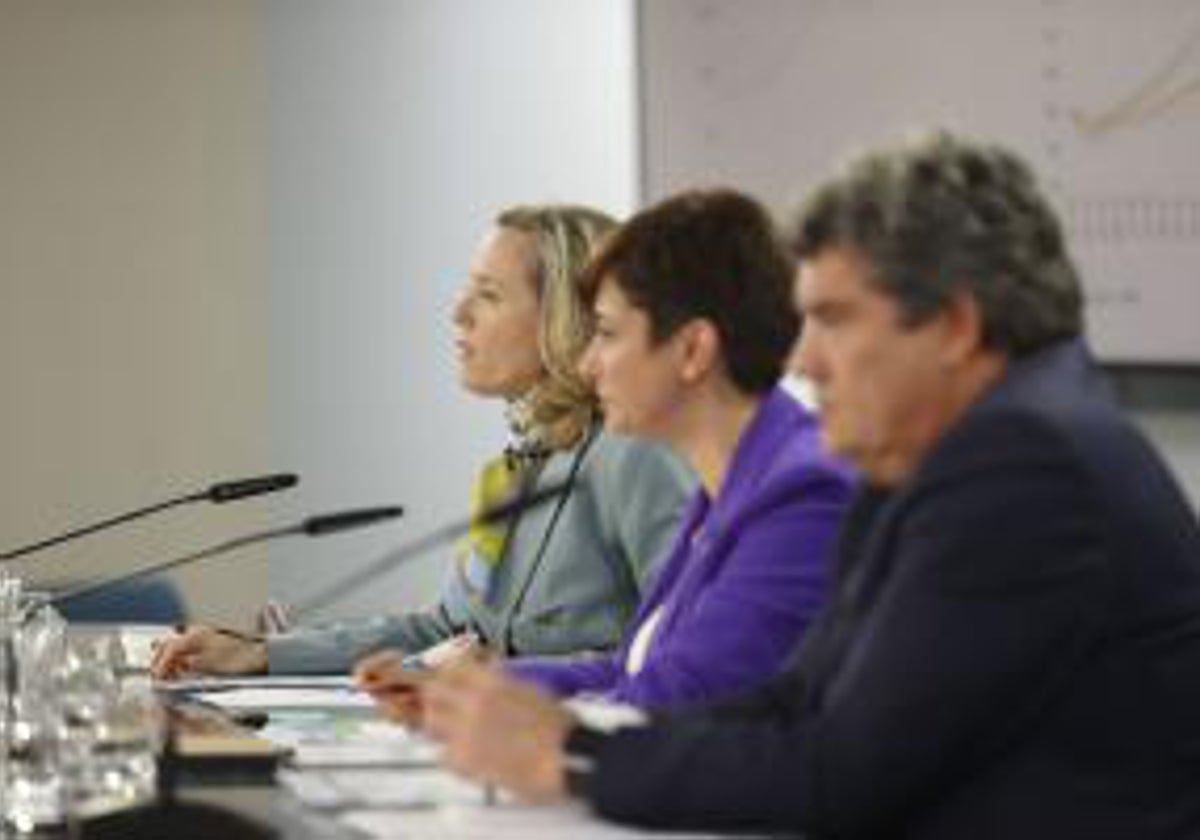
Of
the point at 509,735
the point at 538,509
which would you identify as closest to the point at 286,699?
the point at 538,509

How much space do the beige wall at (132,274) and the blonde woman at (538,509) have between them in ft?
7.35

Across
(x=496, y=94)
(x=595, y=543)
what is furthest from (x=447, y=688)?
(x=496, y=94)

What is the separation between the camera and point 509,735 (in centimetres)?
201

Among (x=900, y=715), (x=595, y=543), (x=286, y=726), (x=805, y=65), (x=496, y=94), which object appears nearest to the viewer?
(x=900, y=715)

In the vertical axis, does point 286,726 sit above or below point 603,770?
below

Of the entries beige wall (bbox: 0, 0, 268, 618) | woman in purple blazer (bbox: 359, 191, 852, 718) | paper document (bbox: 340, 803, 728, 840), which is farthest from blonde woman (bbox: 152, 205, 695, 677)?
beige wall (bbox: 0, 0, 268, 618)

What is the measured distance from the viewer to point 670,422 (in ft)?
9.36

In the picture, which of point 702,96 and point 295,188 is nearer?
point 702,96

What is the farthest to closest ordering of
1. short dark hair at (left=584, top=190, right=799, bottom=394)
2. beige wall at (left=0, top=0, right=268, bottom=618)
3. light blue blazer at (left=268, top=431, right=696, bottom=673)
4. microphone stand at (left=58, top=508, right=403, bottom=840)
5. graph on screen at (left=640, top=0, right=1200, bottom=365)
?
beige wall at (left=0, top=0, right=268, bottom=618)
graph on screen at (left=640, top=0, right=1200, bottom=365)
light blue blazer at (left=268, top=431, right=696, bottom=673)
short dark hair at (left=584, top=190, right=799, bottom=394)
microphone stand at (left=58, top=508, right=403, bottom=840)

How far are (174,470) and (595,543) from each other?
8.95ft

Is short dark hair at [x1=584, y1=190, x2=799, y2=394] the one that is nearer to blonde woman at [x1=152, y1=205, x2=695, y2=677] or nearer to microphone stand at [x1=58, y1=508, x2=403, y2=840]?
blonde woman at [x1=152, y1=205, x2=695, y2=677]

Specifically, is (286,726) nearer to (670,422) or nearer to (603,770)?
(670,422)

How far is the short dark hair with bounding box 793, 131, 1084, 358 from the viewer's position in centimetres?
194

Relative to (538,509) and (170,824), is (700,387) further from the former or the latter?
(170,824)
